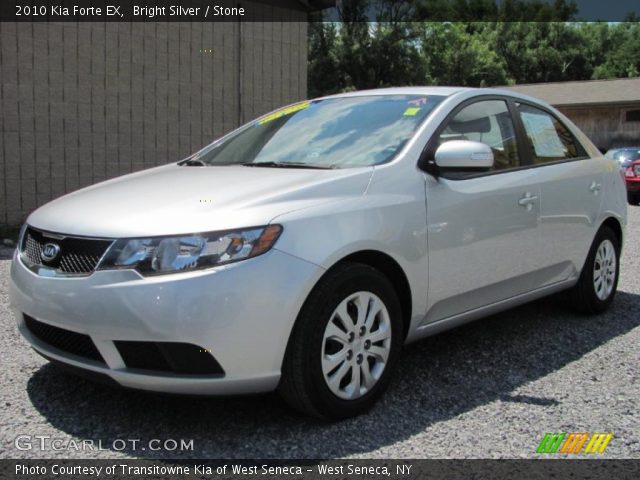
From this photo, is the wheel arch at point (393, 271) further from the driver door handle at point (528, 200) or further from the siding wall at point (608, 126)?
the siding wall at point (608, 126)

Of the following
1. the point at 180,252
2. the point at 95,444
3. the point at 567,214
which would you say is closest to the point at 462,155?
the point at 567,214

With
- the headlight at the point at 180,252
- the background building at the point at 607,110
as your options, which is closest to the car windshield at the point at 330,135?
the headlight at the point at 180,252

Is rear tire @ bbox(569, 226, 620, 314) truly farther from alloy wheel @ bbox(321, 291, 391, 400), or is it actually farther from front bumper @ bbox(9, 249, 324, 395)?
front bumper @ bbox(9, 249, 324, 395)

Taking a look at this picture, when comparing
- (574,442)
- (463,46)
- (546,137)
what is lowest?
(574,442)

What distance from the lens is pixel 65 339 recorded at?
3025 millimetres

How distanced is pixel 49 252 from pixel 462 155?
2.05m

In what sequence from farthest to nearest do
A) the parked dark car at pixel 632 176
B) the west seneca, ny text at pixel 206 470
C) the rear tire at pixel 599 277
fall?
the parked dark car at pixel 632 176, the rear tire at pixel 599 277, the west seneca, ny text at pixel 206 470

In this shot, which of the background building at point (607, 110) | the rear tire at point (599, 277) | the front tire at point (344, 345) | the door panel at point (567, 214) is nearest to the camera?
the front tire at point (344, 345)

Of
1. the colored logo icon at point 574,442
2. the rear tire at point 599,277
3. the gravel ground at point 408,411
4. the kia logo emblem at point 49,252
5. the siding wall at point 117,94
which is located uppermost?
the siding wall at point 117,94

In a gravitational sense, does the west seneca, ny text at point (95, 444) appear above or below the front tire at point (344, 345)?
below

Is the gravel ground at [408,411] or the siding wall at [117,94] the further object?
the siding wall at [117,94]

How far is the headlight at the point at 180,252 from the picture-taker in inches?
108

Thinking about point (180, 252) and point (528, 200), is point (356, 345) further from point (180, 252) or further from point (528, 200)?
point (528, 200)

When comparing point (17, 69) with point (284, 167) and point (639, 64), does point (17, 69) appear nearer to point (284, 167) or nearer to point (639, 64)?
point (284, 167)
